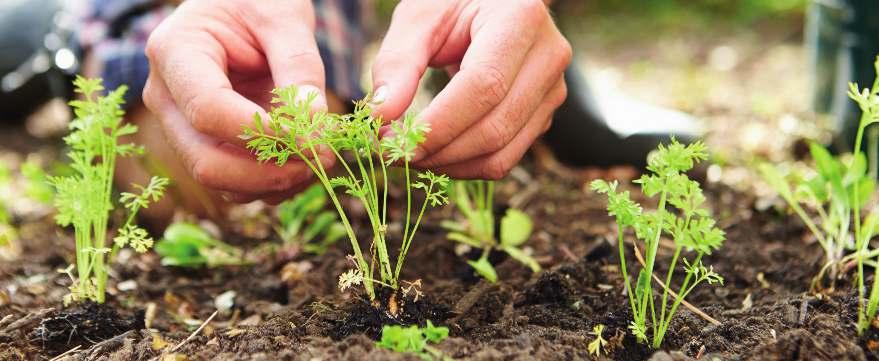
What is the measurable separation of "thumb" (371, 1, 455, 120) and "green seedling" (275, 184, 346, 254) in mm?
741

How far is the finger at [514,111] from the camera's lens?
1618 millimetres

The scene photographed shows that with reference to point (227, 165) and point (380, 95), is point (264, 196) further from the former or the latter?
point (380, 95)

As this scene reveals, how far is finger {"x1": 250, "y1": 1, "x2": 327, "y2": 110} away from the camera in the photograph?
159 cm

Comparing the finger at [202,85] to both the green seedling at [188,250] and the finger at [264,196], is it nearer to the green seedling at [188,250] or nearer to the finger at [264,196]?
the finger at [264,196]

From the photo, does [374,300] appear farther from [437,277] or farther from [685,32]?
[685,32]

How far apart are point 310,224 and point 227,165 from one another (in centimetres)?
93

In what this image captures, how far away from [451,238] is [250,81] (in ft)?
2.28

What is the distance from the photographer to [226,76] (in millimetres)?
1619

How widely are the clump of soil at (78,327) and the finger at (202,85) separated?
0.48 metres

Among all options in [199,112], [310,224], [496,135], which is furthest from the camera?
[310,224]

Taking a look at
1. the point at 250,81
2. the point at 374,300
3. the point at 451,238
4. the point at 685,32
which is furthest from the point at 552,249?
the point at 685,32

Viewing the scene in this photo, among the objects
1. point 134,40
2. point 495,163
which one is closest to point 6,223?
point 134,40

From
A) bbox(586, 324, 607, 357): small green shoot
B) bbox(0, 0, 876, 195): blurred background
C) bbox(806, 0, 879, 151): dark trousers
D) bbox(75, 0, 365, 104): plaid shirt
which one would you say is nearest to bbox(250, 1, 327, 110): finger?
bbox(586, 324, 607, 357): small green shoot

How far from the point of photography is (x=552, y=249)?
2.18 m
